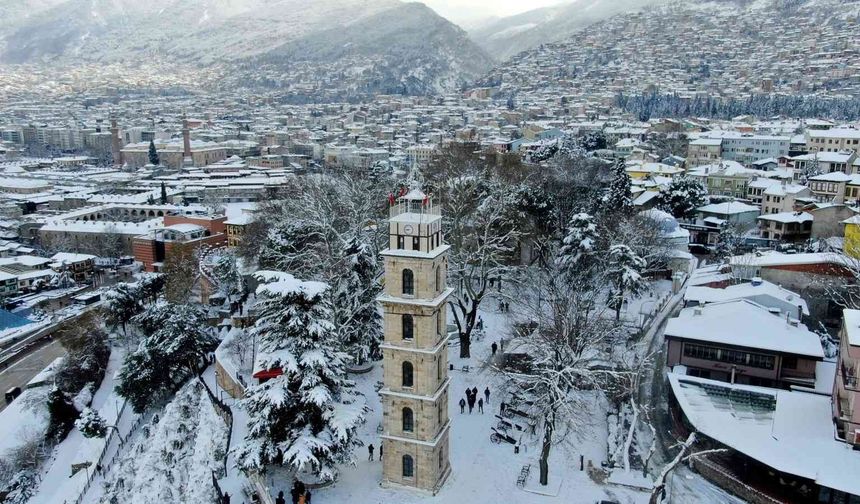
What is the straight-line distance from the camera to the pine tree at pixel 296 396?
56.2 ft

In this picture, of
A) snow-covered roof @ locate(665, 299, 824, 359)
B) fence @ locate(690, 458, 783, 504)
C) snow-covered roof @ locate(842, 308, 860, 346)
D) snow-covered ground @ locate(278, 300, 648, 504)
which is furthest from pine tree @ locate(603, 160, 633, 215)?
fence @ locate(690, 458, 783, 504)

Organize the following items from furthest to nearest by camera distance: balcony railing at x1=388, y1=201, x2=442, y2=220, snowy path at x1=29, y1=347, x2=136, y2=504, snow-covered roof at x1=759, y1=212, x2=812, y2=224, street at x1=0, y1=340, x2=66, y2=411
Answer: snow-covered roof at x1=759, y1=212, x2=812, y2=224 < street at x1=0, y1=340, x2=66, y2=411 < snowy path at x1=29, y1=347, x2=136, y2=504 < balcony railing at x1=388, y1=201, x2=442, y2=220

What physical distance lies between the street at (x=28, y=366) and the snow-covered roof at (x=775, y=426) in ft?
112

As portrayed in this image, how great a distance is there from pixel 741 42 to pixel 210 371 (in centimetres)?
19053

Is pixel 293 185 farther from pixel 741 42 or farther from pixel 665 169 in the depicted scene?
pixel 741 42

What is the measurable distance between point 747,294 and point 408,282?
16.4 m

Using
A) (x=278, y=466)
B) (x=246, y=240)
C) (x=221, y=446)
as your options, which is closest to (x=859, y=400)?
(x=278, y=466)

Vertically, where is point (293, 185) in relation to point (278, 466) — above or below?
above

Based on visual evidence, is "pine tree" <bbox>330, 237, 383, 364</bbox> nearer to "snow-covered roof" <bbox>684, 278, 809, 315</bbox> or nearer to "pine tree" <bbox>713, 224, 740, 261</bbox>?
"snow-covered roof" <bbox>684, 278, 809, 315</bbox>

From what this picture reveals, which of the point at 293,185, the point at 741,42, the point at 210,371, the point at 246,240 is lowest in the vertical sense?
the point at 210,371

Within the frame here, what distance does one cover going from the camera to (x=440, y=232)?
18.0 meters

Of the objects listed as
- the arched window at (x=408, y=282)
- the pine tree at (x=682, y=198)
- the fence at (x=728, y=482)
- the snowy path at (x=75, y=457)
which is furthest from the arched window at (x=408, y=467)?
the pine tree at (x=682, y=198)

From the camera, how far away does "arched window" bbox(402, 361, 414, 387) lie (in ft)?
58.0

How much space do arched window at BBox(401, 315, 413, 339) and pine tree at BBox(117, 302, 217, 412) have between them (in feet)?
46.4
